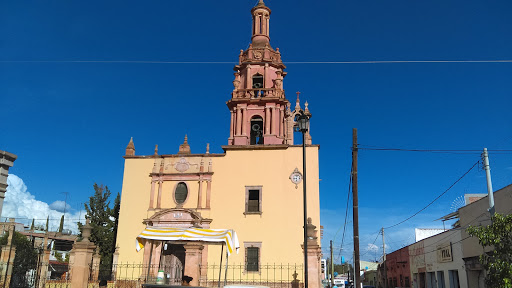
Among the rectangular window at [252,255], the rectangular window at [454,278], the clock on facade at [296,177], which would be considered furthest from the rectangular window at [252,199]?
the rectangular window at [454,278]

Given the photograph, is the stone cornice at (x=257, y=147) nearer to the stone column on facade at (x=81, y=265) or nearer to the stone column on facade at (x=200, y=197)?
the stone column on facade at (x=200, y=197)

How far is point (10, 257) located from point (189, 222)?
9291mm

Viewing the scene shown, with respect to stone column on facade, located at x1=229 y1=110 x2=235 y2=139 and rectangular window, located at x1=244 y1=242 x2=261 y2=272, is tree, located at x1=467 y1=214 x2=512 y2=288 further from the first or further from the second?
stone column on facade, located at x1=229 y1=110 x2=235 y2=139

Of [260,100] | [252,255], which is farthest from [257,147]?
[252,255]

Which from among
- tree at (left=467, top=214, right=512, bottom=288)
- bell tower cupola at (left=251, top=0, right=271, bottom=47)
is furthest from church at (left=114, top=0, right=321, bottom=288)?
tree at (left=467, top=214, right=512, bottom=288)

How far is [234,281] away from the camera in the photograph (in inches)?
936

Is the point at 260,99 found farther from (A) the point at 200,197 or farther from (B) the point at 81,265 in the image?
(B) the point at 81,265

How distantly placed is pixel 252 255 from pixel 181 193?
587 centimetres

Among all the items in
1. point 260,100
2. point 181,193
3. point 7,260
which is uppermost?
point 260,100

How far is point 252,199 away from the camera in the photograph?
2617 cm

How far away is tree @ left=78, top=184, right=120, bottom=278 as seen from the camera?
29.6 meters

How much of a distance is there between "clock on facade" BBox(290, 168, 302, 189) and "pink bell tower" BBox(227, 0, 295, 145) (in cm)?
256

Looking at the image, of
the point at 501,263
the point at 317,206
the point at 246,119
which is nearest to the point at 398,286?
the point at 317,206

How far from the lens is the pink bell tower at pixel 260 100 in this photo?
27.9 metres
